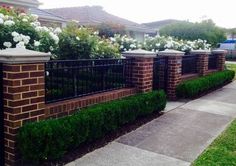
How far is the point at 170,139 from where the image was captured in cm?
542

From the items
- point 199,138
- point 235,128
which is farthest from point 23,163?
point 235,128

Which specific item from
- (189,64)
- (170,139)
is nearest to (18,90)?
(170,139)

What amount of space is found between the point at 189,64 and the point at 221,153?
6290 millimetres

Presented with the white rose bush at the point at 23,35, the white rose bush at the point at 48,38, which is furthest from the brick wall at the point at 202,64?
the white rose bush at the point at 23,35

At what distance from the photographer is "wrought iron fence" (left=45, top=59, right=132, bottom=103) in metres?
5.02

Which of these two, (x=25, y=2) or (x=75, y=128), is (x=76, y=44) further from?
(x=25, y=2)

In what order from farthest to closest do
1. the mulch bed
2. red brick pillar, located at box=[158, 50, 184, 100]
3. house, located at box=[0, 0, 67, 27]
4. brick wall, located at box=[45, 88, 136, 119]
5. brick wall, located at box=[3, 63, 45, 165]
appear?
1. house, located at box=[0, 0, 67, 27]
2. red brick pillar, located at box=[158, 50, 184, 100]
3. brick wall, located at box=[45, 88, 136, 119]
4. the mulch bed
5. brick wall, located at box=[3, 63, 45, 165]

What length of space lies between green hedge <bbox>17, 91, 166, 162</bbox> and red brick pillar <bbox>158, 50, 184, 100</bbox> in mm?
2522

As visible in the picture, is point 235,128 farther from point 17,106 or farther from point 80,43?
point 17,106

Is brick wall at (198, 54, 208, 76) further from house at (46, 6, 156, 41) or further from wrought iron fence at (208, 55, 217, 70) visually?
house at (46, 6, 156, 41)

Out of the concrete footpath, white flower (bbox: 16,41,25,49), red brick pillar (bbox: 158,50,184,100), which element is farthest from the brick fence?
red brick pillar (bbox: 158,50,184,100)

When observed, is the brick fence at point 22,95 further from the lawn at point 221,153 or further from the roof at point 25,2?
the roof at point 25,2

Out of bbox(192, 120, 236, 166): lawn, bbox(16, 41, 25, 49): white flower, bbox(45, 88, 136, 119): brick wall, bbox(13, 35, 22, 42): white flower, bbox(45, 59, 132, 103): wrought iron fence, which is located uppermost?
bbox(13, 35, 22, 42): white flower

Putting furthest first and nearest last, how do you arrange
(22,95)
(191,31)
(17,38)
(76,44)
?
(191,31) < (76,44) < (17,38) < (22,95)
